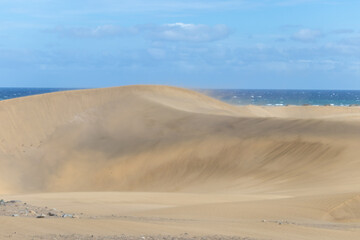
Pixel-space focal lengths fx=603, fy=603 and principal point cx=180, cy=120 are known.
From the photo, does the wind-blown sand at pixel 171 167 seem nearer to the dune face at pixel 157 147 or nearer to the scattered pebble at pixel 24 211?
the dune face at pixel 157 147

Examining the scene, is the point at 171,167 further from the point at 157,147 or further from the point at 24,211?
the point at 24,211

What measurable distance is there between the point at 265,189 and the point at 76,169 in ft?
33.6

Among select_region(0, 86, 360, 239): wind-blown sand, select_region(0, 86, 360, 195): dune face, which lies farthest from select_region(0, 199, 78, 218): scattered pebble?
select_region(0, 86, 360, 195): dune face

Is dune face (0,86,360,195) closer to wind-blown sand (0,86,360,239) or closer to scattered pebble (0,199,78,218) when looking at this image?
wind-blown sand (0,86,360,239)

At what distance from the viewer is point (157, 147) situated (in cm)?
2609

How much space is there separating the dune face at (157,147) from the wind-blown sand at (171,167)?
0.16ft

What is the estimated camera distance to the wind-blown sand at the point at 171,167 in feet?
33.7

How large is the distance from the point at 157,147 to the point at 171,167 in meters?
2.17

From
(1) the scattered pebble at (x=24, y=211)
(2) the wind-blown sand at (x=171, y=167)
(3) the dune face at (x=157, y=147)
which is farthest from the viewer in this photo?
(3) the dune face at (x=157, y=147)

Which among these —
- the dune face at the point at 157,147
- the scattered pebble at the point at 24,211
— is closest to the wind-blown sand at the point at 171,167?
the dune face at the point at 157,147

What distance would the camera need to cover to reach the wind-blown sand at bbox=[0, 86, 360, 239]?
10.3 metres

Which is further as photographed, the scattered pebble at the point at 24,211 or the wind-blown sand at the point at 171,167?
the scattered pebble at the point at 24,211

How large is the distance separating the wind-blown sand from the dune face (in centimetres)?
5

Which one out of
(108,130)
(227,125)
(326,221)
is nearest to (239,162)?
(227,125)
